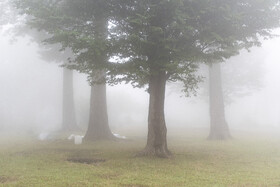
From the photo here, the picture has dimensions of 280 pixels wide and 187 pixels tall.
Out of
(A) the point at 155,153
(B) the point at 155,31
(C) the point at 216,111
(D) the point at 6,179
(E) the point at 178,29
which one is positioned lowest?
(D) the point at 6,179

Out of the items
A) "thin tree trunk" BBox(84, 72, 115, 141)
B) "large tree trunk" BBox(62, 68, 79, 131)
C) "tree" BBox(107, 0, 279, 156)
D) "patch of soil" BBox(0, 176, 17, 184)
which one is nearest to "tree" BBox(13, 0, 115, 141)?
"tree" BBox(107, 0, 279, 156)

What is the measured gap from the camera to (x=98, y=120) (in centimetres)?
1794

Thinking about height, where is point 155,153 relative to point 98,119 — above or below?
below

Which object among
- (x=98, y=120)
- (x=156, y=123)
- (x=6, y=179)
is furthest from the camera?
(x=98, y=120)

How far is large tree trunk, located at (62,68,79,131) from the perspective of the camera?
79.4ft

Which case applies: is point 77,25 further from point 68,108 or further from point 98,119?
point 68,108

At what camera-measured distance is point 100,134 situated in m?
17.5

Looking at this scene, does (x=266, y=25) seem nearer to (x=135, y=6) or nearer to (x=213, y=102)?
(x=135, y=6)

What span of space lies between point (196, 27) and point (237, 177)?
4.79m

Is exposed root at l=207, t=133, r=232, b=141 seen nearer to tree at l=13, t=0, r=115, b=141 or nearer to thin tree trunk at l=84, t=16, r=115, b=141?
thin tree trunk at l=84, t=16, r=115, b=141

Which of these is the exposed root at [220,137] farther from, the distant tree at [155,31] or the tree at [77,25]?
the tree at [77,25]

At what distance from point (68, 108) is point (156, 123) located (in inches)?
568

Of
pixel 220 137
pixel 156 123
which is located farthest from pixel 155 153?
pixel 220 137

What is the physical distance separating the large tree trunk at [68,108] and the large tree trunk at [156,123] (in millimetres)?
13588
